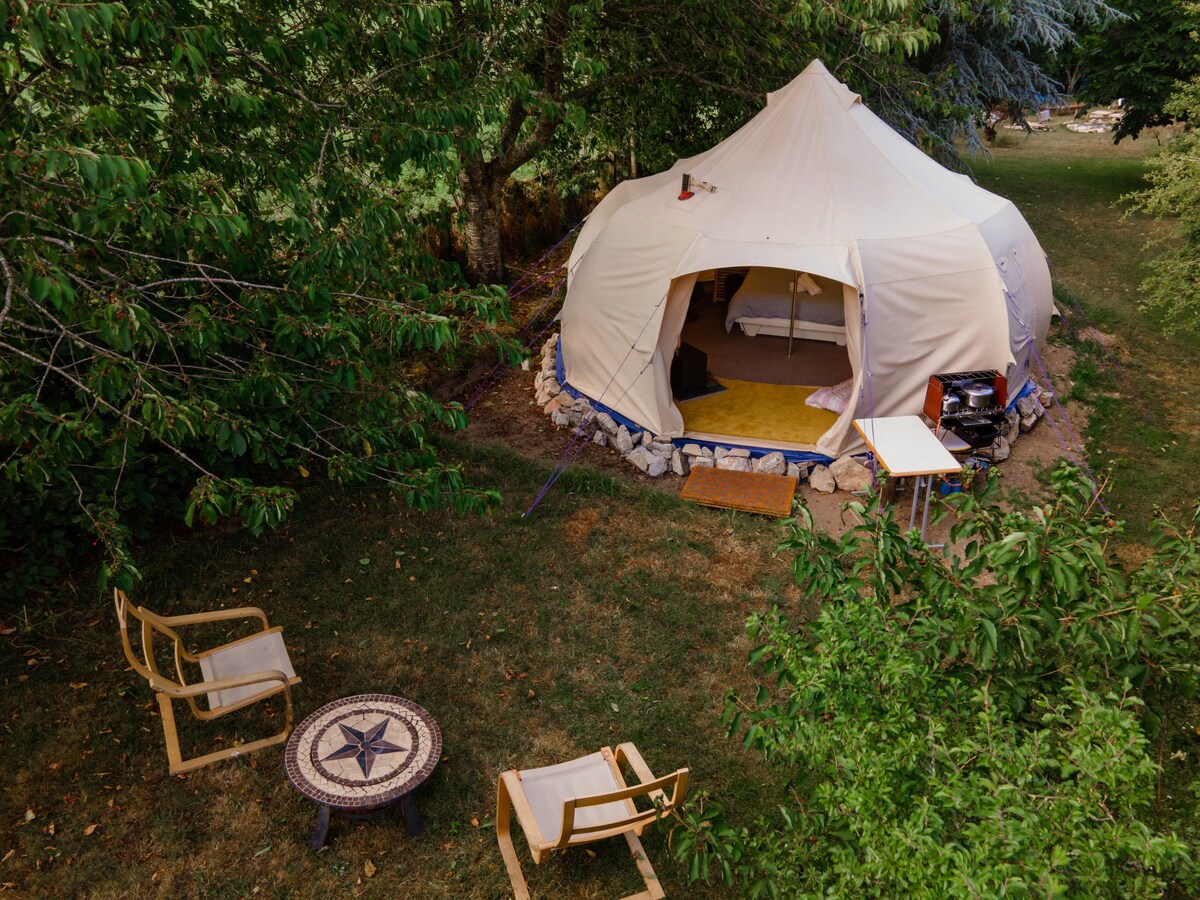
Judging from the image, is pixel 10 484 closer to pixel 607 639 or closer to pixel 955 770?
pixel 607 639

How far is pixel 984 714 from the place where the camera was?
2.39m

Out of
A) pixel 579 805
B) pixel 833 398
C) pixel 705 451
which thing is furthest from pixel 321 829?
pixel 833 398

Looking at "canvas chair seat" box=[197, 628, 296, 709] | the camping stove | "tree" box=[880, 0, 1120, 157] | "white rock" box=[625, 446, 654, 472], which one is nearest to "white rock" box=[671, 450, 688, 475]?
"white rock" box=[625, 446, 654, 472]

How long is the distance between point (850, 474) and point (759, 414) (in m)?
1.34

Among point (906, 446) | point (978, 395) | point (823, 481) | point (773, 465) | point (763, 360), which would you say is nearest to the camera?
point (906, 446)

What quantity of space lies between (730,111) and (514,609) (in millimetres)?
7757

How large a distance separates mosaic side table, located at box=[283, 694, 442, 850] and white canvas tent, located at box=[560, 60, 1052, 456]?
164 inches

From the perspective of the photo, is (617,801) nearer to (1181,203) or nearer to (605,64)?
(605,64)

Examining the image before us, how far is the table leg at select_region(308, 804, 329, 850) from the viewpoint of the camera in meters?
4.58

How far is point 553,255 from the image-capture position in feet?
44.5

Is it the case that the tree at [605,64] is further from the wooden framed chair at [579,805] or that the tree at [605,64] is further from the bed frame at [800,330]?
the wooden framed chair at [579,805]

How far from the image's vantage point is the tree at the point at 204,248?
3.63 m

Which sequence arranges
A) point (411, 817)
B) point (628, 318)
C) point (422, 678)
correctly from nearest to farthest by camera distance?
point (411, 817) < point (422, 678) < point (628, 318)

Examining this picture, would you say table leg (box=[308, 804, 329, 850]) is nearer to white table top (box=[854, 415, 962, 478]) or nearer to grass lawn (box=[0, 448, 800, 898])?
grass lawn (box=[0, 448, 800, 898])
